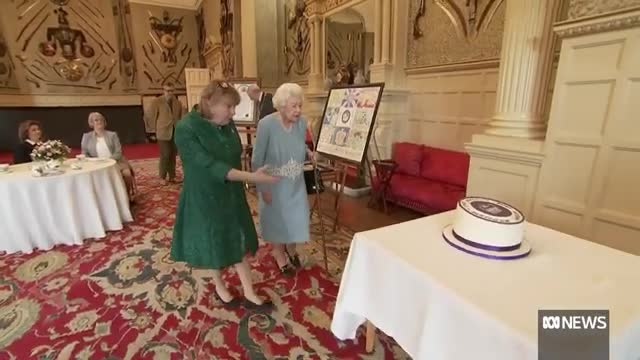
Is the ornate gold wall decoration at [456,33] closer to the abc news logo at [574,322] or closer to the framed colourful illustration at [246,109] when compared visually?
the framed colourful illustration at [246,109]

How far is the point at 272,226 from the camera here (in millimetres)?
2455

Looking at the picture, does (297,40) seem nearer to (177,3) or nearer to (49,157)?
(49,157)

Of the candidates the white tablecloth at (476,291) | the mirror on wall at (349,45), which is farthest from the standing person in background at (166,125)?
the white tablecloth at (476,291)

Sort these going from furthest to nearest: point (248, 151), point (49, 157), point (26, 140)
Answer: point (248, 151)
point (26, 140)
point (49, 157)

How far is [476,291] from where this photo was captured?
1.01 meters

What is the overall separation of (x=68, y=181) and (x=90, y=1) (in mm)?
9438

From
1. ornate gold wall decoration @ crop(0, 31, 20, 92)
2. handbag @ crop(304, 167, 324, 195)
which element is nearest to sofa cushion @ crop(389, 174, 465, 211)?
handbag @ crop(304, 167, 324, 195)

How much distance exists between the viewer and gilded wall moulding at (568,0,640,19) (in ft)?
5.45

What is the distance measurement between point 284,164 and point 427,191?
6.59ft

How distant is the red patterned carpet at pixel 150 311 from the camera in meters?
1.83

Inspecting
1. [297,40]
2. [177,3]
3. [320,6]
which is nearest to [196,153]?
[320,6]

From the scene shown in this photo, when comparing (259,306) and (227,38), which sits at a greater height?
(227,38)

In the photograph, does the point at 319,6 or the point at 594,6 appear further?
the point at 319,6

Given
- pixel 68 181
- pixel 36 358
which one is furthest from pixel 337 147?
pixel 68 181
